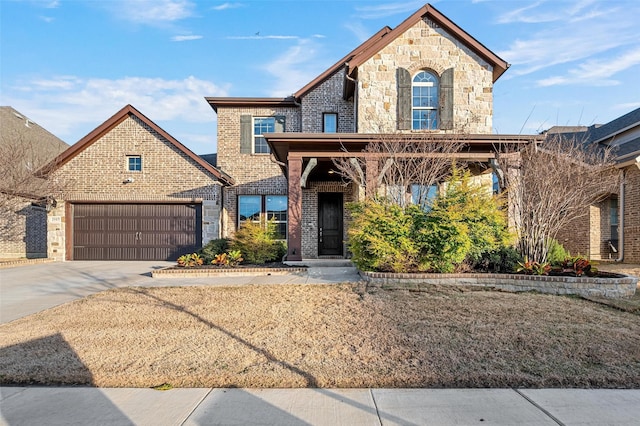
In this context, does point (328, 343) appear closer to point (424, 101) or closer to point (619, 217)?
point (424, 101)

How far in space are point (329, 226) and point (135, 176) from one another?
7650 millimetres

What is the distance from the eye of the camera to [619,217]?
1177 centimetres

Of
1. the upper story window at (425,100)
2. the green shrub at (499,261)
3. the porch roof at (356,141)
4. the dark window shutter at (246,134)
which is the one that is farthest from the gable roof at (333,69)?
the green shrub at (499,261)

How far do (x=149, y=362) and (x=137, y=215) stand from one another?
11.8 metres

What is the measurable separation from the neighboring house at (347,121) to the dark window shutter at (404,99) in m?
0.03

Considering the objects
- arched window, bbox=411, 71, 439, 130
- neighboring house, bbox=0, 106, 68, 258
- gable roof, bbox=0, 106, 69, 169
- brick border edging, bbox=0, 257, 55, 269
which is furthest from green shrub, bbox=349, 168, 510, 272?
gable roof, bbox=0, 106, 69, 169

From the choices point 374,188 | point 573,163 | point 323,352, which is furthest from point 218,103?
Result: point 323,352

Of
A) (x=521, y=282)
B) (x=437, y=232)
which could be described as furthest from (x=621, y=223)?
(x=437, y=232)

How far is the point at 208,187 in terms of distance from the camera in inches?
554

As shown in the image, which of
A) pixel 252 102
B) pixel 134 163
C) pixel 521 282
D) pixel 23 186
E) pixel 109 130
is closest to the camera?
pixel 521 282

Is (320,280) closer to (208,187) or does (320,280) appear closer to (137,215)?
(208,187)

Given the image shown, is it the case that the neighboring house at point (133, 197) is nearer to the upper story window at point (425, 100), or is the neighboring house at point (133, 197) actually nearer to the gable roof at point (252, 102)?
the gable roof at point (252, 102)

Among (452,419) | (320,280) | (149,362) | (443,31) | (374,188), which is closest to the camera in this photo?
(452,419)

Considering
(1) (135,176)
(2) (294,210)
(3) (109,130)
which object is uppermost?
(3) (109,130)
